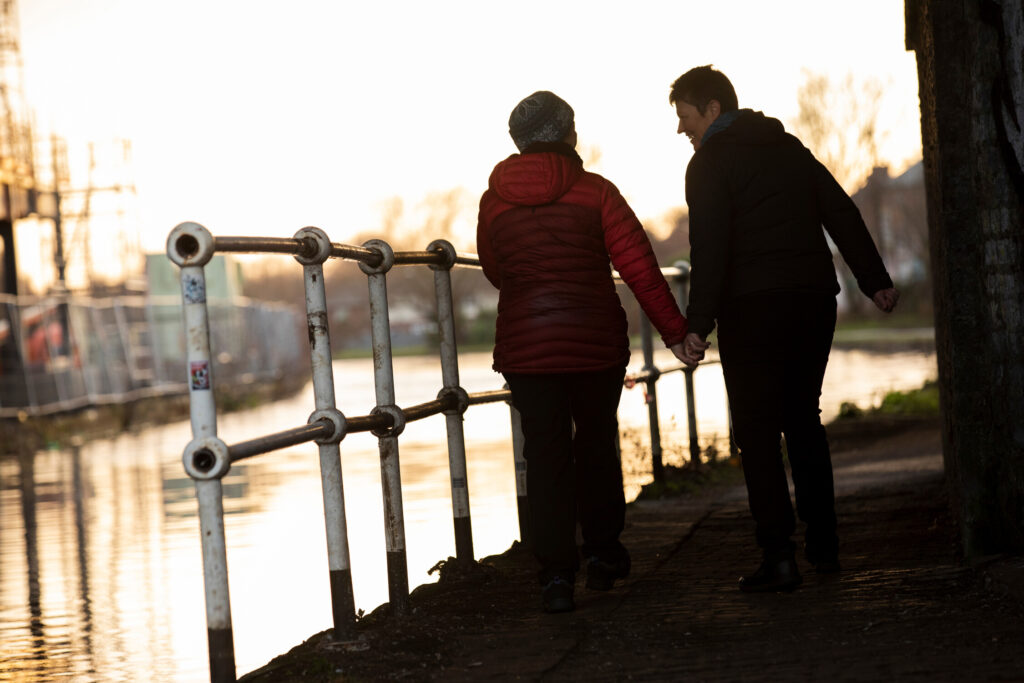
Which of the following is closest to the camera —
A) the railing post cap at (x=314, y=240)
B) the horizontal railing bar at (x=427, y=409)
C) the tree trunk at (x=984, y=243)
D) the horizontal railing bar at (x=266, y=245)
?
the horizontal railing bar at (x=266, y=245)

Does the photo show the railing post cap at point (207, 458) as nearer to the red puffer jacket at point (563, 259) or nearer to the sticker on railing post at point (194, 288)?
the sticker on railing post at point (194, 288)

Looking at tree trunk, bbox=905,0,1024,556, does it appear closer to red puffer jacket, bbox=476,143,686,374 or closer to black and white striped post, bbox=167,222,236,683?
red puffer jacket, bbox=476,143,686,374

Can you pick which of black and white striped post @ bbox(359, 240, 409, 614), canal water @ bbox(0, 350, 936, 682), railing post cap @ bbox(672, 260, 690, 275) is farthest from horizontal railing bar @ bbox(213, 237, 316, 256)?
railing post cap @ bbox(672, 260, 690, 275)

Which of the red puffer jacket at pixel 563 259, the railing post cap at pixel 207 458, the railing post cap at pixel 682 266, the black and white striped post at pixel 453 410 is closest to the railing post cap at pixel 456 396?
the black and white striped post at pixel 453 410

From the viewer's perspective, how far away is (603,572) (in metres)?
5.19

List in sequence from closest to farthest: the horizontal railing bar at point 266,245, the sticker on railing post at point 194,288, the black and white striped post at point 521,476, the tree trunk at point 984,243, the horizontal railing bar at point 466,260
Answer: the sticker on railing post at point 194,288 → the horizontal railing bar at point 266,245 → the tree trunk at point 984,243 → the horizontal railing bar at point 466,260 → the black and white striped post at point 521,476

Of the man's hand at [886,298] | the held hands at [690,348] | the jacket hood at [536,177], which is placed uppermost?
the jacket hood at [536,177]

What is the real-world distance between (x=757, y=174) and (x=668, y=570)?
5.00 feet

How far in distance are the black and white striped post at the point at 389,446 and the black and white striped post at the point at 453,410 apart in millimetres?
646

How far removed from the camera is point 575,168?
16.1ft

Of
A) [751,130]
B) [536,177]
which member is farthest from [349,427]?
[751,130]

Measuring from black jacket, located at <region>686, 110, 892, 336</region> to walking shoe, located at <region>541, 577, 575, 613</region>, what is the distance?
0.91 metres

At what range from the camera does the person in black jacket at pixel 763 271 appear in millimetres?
4996

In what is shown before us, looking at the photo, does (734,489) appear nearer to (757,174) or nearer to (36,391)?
(757,174)
